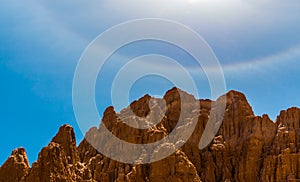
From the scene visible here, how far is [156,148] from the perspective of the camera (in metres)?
101

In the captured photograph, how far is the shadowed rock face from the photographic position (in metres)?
97.9

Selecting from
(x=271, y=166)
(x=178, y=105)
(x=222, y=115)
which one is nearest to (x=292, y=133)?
(x=271, y=166)

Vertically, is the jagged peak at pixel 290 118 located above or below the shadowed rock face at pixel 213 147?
above

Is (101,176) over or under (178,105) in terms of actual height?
under

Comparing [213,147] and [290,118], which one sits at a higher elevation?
[290,118]

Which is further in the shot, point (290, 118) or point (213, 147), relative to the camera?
point (290, 118)

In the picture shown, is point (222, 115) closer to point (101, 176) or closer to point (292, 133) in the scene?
point (292, 133)

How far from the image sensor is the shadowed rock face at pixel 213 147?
9788 cm

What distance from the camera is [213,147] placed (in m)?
122

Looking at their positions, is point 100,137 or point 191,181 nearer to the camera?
point 191,181

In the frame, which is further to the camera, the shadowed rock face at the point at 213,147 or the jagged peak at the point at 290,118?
the jagged peak at the point at 290,118

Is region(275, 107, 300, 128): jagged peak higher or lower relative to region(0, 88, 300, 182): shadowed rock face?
higher

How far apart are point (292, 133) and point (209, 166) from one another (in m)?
24.2

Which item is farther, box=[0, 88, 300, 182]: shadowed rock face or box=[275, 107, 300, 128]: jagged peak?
box=[275, 107, 300, 128]: jagged peak
